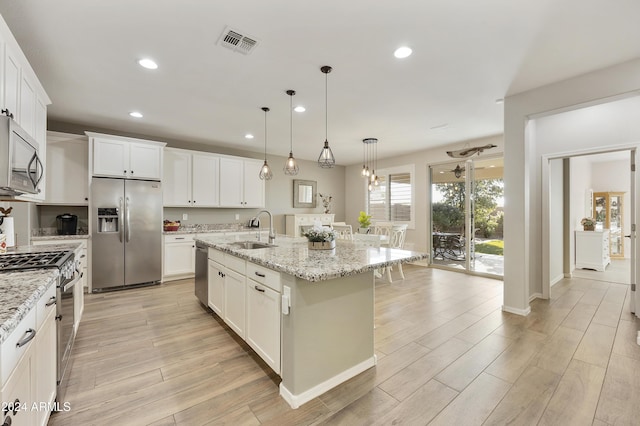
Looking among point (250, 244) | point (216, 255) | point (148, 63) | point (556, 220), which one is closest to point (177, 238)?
point (216, 255)

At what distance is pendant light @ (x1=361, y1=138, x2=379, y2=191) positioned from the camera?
16.9ft

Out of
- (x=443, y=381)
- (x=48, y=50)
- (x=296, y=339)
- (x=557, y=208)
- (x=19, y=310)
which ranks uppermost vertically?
(x=48, y=50)

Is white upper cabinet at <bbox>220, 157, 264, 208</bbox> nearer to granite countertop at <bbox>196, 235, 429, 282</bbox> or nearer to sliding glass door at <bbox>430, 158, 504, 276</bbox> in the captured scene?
granite countertop at <bbox>196, 235, 429, 282</bbox>

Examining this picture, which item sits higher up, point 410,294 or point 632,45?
point 632,45

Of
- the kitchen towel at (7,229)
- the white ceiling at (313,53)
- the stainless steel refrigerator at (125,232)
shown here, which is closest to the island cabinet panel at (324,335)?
the white ceiling at (313,53)

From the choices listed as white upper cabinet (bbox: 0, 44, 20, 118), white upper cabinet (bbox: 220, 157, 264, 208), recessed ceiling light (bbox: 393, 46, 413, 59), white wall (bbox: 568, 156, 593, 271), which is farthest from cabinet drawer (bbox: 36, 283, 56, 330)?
white wall (bbox: 568, 156, 593, 271)

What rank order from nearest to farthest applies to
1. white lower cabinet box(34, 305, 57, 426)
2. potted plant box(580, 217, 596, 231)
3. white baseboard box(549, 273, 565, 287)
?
white lower cabinet box(34, 305, 57, 426) < white baseboard box(549, 273, 565, 287) < potted plant box(580, 217, 596, 231)

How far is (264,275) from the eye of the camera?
206 cm

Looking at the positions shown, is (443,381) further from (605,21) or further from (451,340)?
(605,21)

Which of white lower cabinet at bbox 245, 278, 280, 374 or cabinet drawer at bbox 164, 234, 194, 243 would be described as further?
cabinet drawer at bbox 164, 234, 194, 243

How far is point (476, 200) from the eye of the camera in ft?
17.9

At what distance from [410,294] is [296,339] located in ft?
9.11

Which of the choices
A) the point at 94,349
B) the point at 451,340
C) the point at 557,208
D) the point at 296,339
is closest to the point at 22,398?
the point at 296,339

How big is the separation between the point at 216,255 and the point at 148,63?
6.48ft
